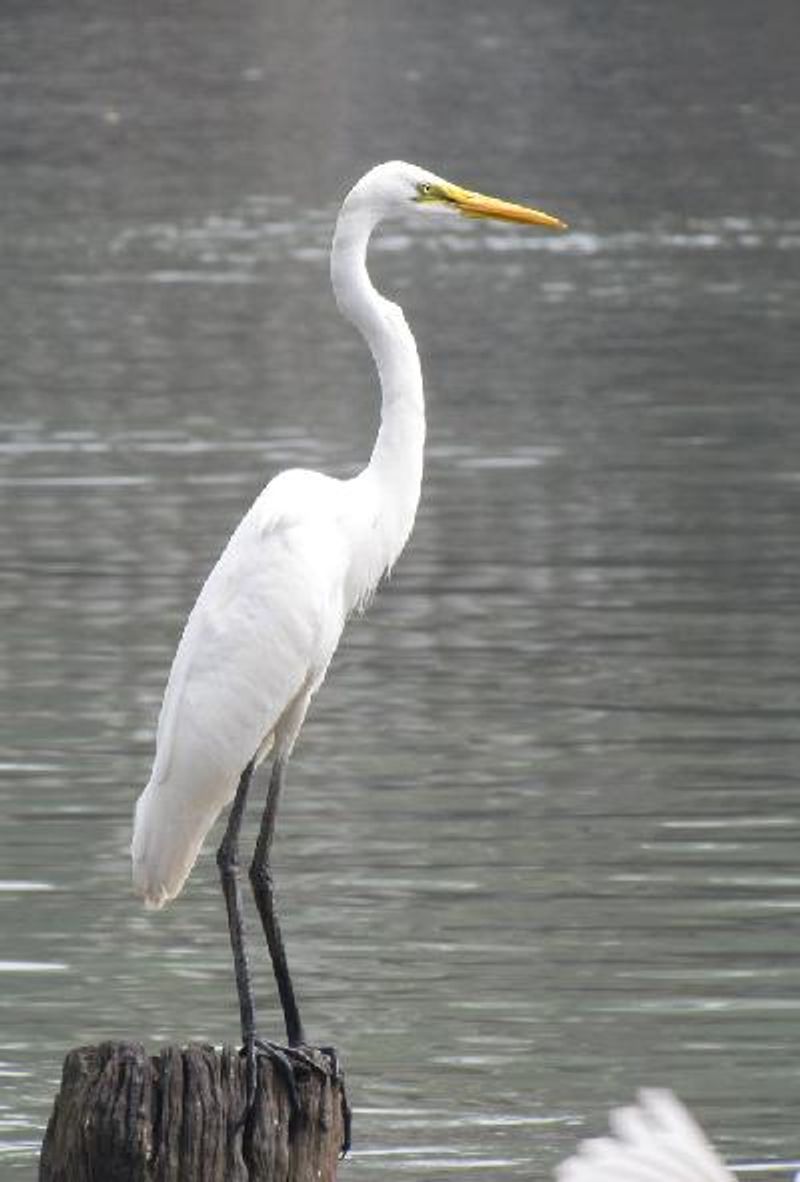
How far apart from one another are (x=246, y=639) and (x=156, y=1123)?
1569mm

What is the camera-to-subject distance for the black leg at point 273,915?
8680mm

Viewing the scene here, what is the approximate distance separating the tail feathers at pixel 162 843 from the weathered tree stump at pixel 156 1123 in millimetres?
959

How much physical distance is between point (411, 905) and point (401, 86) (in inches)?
1772

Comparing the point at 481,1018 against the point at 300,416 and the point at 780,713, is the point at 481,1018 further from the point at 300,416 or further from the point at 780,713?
the point at 300,416

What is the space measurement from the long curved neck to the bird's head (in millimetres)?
35

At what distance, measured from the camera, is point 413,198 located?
919cm

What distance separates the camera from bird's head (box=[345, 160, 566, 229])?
360 inches

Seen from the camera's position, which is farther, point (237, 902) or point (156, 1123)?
point (237, 902)

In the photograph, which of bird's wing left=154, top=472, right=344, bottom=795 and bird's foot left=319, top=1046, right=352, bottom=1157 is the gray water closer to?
bird's foot left=319, top=1046, right=352, bottom=1157

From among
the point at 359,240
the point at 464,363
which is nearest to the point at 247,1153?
the point at 359,240

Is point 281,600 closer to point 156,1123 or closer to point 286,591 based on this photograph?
point 286,591

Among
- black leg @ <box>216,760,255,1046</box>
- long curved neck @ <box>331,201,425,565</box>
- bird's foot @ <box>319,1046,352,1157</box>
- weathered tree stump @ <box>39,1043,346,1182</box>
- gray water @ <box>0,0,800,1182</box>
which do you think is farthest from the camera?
gray water @ <box>0,0,800,1182</box>

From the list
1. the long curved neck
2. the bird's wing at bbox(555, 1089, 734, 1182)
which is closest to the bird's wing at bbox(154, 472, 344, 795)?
the long curved neck

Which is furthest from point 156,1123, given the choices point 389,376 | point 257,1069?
point 389,376
